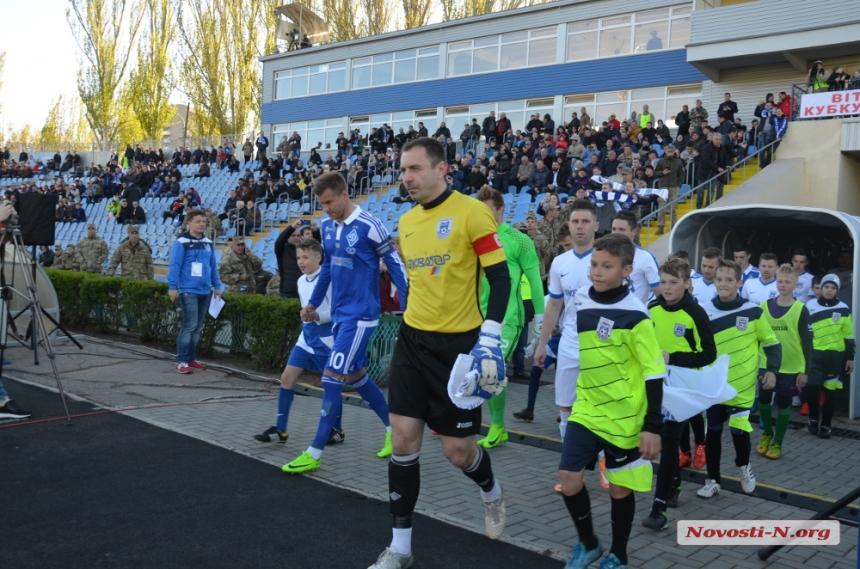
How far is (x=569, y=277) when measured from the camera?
18.7ft

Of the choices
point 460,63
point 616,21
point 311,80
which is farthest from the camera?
point 311,80

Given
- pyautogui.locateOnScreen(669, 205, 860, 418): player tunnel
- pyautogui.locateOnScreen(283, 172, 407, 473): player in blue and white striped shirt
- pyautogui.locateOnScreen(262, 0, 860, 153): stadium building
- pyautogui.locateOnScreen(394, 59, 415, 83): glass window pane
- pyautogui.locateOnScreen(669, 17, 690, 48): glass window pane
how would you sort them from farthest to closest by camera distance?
1. pyautogui.locateOnScreen(394, 59, 415, 83): glass window pane
2. pyautogui.locateOnScreen(669, 17, 690, 48): glass window pane
3. pyautogui.locateOnScreen(262, 0, 860, 153): stadium building
4. pyautogui.locateOnScreen(669, 205, 860, 418): player tunnel
5. pyautogui.locateOnScreen(283, 172, 407, 473): player in blue and white striped shirt

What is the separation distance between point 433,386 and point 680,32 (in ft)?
82.9

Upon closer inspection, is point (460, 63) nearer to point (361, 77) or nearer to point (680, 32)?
point (361, 77)

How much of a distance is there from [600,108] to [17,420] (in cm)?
2503

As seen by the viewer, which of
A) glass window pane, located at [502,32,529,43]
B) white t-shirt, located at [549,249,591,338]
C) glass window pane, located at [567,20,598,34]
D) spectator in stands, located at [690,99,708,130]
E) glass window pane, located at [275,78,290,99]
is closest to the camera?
white t-shirt, located at [549,249,591,338]

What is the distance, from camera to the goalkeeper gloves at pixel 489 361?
3.53 metres

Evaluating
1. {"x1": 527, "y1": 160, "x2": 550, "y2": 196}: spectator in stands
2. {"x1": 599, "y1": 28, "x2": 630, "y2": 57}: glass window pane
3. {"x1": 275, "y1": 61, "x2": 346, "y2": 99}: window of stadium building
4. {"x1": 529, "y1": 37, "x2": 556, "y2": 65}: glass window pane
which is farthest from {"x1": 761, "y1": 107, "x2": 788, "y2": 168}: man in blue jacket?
{"x1": 275, "y1": 61, "x2": 346, "y2": 99}: window of stadium building

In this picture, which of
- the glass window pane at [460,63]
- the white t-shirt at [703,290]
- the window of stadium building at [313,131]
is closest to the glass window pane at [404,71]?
the glass window pane at [460,63]

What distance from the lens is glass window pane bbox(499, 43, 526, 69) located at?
30.0m

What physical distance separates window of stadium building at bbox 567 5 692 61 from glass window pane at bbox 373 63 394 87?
9.44 m

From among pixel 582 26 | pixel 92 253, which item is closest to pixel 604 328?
pixel 92 253

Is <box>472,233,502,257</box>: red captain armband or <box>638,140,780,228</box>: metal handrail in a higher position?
<box>638,140,780,228</box>: metal handrail

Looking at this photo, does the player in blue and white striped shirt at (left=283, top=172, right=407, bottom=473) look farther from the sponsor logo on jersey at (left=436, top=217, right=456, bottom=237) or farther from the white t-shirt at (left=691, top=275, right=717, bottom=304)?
the white t-shirt at (left=691, top=275, right=717, bottom=304)
